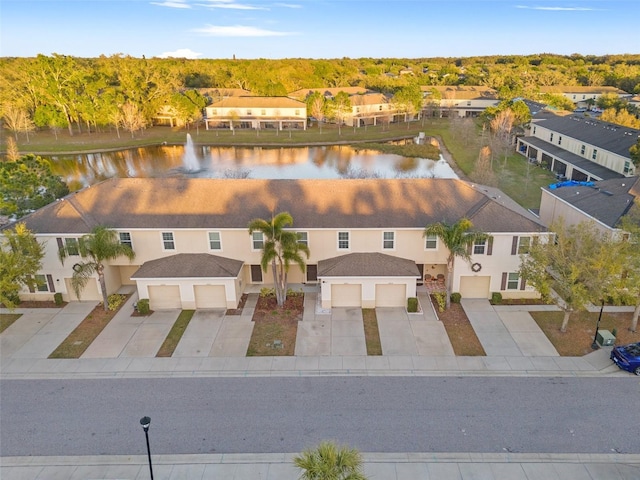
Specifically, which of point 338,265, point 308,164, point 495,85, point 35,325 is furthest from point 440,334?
point 495,85

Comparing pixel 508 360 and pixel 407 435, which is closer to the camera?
pixel 407 435

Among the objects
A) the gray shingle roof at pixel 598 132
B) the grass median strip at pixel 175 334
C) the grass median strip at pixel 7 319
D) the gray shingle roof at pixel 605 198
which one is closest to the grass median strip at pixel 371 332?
the grass median strip at pixel 175 334

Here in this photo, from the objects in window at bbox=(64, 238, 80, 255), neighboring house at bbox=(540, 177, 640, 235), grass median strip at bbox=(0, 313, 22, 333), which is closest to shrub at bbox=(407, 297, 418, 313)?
neighboring house at bbox=(540, 177, 640, 235)

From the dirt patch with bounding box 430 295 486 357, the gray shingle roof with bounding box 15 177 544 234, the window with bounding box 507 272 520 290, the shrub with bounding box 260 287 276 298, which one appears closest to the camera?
the dirt patch with bounding box 430 295 486 357

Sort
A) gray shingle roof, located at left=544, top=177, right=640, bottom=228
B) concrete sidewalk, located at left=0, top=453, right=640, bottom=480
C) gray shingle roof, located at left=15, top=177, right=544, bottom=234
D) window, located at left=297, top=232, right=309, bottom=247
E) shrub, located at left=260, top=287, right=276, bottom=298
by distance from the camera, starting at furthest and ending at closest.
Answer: gray shingle roof, located at left=544, top=177, right=640, bottom=228, shrub, located at left=260, top=287, right=276, bottom=298, window, located at left=297, top=232, right=309, bottom=247, gray shingle roof, located at left=15, top=177, right=544, bottom=234, concrete sidewalk, located at left=0, top=453, right=640, bottom=480

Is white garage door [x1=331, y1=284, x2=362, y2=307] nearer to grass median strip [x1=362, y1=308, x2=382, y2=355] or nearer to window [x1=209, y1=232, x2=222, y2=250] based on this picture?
grass median strip [x1=362, y1=308, x2=382, y2=355]

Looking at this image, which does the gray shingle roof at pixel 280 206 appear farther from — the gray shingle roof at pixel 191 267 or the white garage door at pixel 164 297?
the white garage door at pixel 164 297

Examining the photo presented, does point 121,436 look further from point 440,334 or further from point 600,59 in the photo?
point 600,59
